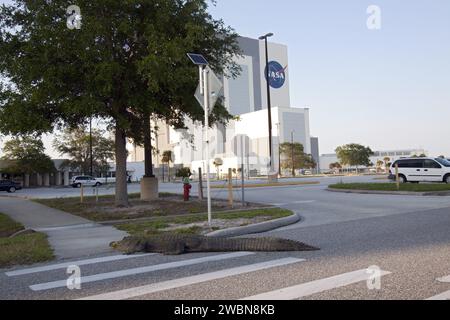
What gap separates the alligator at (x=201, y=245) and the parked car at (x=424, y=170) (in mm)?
20185

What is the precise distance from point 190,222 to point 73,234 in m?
2.95

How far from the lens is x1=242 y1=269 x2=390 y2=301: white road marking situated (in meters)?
4.92

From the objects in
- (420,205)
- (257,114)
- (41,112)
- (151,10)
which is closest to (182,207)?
(41,112)

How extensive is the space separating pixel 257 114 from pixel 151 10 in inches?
4585

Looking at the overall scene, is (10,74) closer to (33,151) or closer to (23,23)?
(23,23)

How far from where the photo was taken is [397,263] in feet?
20.8

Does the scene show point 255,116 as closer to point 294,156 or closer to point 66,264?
point 294,156

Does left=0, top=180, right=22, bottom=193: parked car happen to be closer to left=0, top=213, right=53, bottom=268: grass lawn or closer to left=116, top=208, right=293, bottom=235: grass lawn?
left=0, top=213, right=53, bottom=268: grass lawn

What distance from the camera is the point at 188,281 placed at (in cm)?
581

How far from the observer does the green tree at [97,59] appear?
14.2m

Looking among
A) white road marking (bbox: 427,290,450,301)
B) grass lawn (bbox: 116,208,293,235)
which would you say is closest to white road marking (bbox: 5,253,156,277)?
grass lawn (bbox: 116,208,293,235)

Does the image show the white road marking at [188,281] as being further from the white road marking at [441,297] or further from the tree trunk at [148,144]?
the tree trunk at [148,144]

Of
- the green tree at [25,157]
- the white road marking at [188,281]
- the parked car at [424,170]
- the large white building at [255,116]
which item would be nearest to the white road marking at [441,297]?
the white road marking at [188,281]

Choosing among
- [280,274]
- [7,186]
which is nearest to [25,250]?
[280,274]
